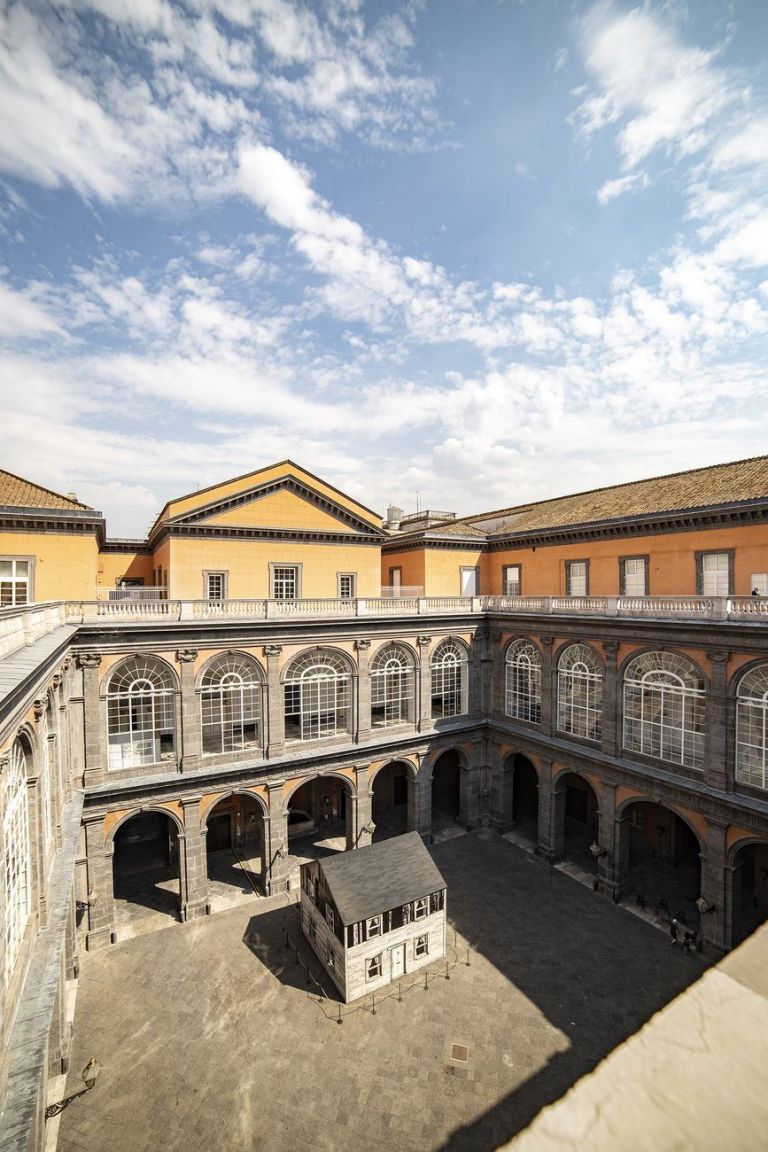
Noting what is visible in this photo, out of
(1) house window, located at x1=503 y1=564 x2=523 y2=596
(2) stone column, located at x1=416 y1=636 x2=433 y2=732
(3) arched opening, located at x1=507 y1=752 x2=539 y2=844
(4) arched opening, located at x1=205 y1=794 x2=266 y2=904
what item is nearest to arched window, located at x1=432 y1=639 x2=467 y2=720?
(2) stone column, located at x1=416 y1=636 x2=433 y2=732

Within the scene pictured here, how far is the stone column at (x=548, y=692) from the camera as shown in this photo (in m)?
29.4

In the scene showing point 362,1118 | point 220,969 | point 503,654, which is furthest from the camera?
point 503,654

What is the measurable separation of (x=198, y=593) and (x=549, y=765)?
20794 millimetres

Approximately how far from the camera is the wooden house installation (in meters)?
20.1

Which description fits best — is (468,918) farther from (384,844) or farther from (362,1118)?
(362,1118)

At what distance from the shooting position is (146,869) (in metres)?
29.0

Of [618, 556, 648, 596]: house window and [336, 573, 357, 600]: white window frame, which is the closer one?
[618, 556, 648, 596]: house window

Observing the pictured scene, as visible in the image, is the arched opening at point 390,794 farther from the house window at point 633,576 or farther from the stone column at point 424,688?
the house window at point 633,576

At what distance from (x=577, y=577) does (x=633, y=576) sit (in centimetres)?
356

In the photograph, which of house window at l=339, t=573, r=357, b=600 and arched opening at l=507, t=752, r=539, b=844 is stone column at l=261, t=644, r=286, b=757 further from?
arched opening at l=507, t=752, r=539, b=844

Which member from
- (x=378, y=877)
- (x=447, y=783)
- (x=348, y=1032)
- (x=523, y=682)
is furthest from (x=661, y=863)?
(x=348, y=1032)

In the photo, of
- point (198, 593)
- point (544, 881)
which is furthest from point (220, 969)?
point (198, 593)

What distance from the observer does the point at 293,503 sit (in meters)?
33.2

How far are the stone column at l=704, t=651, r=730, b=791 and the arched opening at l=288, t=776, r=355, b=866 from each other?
18367 millimetres
